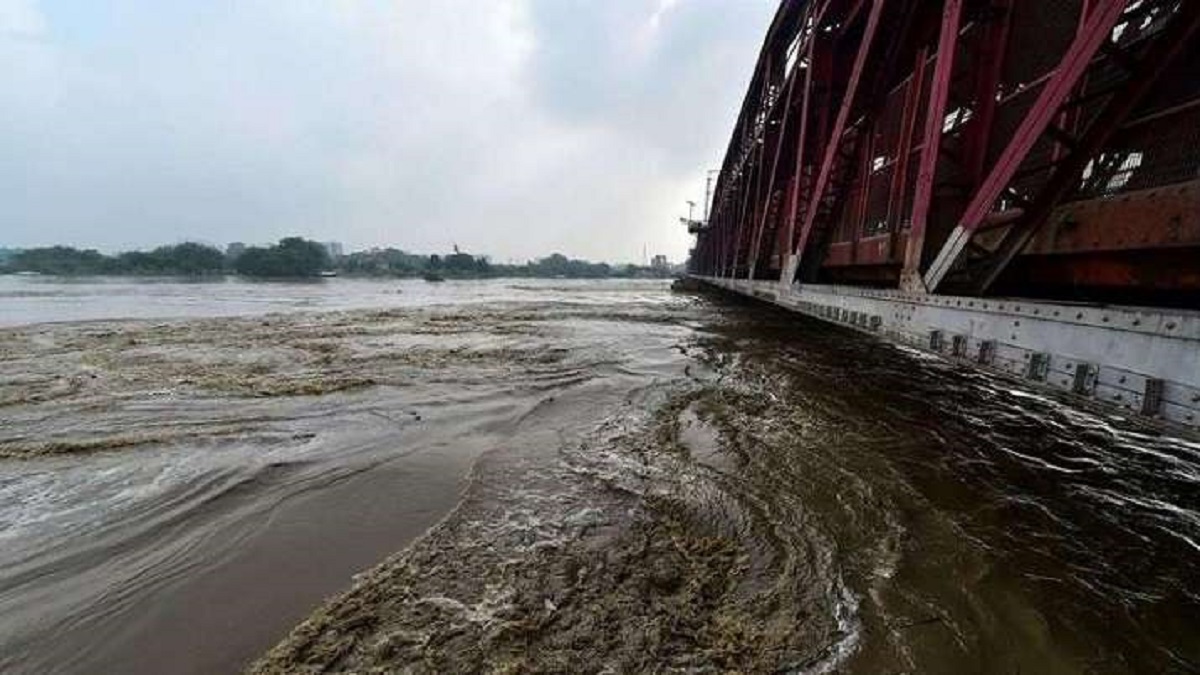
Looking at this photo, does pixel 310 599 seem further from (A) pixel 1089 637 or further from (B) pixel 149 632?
(A) pixel 1089 637

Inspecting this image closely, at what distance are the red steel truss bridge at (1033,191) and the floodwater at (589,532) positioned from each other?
1097mm

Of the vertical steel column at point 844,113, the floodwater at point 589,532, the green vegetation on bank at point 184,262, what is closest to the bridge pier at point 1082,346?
the floodwater at point 589,532

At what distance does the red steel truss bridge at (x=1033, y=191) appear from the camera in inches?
133

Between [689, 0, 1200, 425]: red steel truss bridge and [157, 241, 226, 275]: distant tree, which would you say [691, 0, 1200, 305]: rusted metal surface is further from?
[157, 241, 226, 275]: distant tree

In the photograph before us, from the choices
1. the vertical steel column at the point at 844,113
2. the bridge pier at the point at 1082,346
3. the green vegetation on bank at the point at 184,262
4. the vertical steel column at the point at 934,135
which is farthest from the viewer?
the green vegetation on bank at the point at 184,262

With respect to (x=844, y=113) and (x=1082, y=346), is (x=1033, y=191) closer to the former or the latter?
(x=1082, y=346)

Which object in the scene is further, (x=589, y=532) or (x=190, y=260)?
(x=190, y=260)

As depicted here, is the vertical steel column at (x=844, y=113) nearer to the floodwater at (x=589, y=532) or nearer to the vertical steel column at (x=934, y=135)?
the vertical steel column at (x=934, y=135)

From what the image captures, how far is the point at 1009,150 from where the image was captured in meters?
4.39

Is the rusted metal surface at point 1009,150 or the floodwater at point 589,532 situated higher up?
the rusted metal surface at point 1009,150

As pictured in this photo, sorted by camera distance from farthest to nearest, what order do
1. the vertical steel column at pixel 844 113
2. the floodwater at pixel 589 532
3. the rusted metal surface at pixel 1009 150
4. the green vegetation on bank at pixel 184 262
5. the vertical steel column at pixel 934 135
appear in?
the green vegetation on bank at pixel 184 262, the vertical steel column at pixel 844 113, the vertical steel column at pixel 934 135, the rusted metal surface at pixel 1009 150, the floodwater at pixel 589 532

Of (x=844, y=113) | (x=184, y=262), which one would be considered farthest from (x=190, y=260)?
(x=844, y=113)

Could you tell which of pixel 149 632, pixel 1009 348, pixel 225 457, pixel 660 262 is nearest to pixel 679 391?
pixel 1009 348

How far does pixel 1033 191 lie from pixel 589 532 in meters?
6.14
